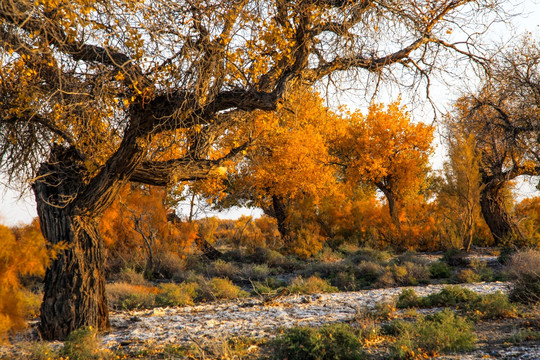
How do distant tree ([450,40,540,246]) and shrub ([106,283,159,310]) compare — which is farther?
distant tree ([450,40,540,246])

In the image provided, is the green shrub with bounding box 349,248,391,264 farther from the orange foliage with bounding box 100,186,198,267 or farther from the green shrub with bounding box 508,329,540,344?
the green shrub with bounding box 508,329,540,344

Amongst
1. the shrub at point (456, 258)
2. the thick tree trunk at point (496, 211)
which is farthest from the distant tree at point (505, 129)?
the shrub at point (456, 258)

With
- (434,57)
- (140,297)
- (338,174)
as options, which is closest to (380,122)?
(338,174)

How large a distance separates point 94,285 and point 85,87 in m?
3.01

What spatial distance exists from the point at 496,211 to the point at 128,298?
46.5 ft

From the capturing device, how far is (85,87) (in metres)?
6.78

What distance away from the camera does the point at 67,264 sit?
6.57m

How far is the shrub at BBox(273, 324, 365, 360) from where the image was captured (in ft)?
15.9

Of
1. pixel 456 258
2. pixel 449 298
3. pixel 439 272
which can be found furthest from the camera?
pixel 456 258

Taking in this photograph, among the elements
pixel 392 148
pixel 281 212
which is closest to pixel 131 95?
pixel 281 212

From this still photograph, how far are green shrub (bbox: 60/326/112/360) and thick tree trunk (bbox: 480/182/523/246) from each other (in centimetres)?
1533

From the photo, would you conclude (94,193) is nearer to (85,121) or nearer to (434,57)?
(85,121)

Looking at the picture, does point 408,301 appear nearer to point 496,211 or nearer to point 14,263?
point 14,263

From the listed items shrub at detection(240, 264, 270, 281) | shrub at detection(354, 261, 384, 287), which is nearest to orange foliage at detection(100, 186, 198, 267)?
shrub at detection(240, 264, 270, 281)
